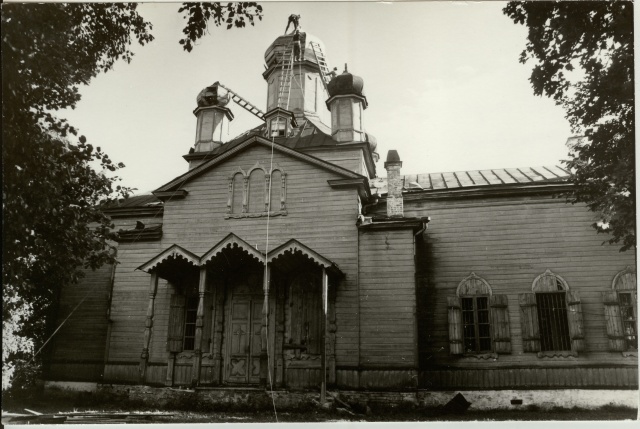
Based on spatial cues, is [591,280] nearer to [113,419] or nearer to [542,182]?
[542,182]

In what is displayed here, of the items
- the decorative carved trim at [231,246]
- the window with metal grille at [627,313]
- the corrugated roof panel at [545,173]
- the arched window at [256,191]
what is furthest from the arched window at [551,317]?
the arched window at [256,191]

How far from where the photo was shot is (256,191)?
48.6 feet

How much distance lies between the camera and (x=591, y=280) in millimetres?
13688

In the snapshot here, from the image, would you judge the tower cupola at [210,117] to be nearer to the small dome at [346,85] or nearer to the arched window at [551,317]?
the small dome at [346,85]

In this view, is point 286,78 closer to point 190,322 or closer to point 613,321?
point 190,322

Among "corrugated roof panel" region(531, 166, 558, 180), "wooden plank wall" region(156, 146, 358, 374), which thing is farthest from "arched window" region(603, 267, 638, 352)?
"wooden plank wall" region(156, 146, 358, 374)

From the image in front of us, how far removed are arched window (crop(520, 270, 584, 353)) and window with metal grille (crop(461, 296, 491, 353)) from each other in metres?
0.92

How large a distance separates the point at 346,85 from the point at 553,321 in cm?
943

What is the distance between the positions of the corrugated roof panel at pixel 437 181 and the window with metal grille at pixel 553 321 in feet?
14.1

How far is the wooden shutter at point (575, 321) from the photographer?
43.7 feet

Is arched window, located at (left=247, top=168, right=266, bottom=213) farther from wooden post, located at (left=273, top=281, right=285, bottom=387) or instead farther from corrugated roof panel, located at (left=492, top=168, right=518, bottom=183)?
corrugated roof panel, located at (left=492, top=168, right=518, bottom=183)

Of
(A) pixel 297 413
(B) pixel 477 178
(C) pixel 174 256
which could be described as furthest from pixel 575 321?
(C) pixel 174 256

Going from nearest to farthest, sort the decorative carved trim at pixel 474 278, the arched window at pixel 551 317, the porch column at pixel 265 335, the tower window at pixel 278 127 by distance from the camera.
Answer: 1. the porch column at pixel 265 335
2. the arched window at pixel 551 317
3. the decorative carved trim at pixel 474 278
4. the tower window at pixel 278 127

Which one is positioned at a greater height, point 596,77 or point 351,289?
point 596,77
